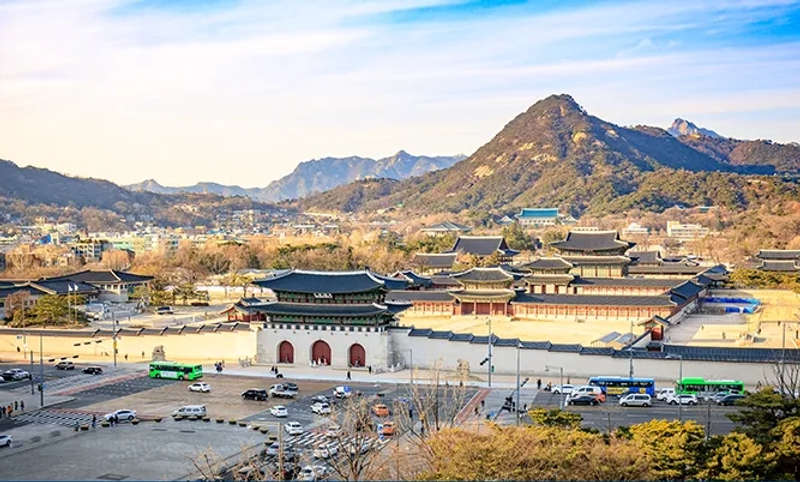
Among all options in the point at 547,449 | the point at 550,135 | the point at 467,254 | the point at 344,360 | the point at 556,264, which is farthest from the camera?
the point at 550,135

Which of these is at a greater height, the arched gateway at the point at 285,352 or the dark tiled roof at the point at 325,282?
the dark tiled roof at the point at 325,282

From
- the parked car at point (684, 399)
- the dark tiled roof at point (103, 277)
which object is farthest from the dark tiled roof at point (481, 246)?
the parked car at point (684, 399)

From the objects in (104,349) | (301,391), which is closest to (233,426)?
(301,391)

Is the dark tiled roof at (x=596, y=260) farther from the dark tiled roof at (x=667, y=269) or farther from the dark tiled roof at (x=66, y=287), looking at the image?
the dark tiled roof at (x=66, y=287)

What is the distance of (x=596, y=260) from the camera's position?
53844 mm

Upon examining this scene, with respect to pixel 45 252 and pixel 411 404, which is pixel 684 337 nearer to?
pixel 411 404

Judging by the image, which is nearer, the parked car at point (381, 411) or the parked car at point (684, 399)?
the parked car at point (381, 411)

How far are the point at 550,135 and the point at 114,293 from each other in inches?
5496

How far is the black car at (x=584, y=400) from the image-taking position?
82.9 ft

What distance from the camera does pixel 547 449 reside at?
590 inches

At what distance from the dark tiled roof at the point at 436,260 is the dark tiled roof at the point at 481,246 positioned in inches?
159

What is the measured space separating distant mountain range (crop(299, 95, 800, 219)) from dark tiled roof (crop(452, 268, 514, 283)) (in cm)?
7472

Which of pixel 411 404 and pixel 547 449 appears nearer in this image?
pixel 547 449

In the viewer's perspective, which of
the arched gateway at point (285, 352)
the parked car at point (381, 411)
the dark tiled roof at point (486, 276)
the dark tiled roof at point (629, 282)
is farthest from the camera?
the dark tiled roof at point (629, 282)
